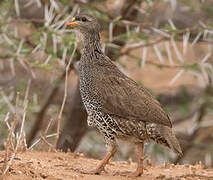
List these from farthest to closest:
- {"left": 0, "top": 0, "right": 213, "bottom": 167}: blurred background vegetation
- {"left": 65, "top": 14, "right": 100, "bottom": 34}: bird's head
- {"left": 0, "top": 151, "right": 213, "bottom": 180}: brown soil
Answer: {"left": 0, "top": 0, "right": 213, "bottom": 167}: blurred background vegetation
{"left": 65, "top": 14, "right": 100, "bottom": 34}: bird's head
{"left": 0, "top": 151, "right": 213, "bottom": 180}: brown soil

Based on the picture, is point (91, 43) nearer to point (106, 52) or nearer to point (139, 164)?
point (139, 164)

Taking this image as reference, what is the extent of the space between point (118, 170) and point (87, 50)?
1405mm

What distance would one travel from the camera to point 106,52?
9.16m

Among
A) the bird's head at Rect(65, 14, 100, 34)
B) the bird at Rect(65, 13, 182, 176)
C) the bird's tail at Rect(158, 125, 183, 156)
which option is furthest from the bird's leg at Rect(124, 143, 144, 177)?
the bird's head at Rect(65, 14, 100, 34)

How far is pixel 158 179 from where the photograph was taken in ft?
17.4

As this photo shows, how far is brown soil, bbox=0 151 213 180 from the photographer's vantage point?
477 cm

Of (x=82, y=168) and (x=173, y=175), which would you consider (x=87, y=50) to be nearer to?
(x=82, y=168)

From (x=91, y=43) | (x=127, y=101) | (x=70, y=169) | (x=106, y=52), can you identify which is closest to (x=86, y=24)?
(x=91, y=43)

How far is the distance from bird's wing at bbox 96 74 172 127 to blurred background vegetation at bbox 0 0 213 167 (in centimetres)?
89

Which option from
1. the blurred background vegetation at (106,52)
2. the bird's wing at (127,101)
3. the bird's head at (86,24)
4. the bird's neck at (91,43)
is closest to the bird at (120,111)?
the bird's wing at (127,101)

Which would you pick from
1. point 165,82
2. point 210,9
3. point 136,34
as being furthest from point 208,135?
point 136,34

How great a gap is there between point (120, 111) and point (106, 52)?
386cm

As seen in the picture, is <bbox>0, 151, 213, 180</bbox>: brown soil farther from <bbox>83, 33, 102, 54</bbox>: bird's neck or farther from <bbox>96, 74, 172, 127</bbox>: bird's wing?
<bbox>83, 33, 102, 54</bbox>: bird's neck

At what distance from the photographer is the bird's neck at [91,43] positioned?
6.00m
